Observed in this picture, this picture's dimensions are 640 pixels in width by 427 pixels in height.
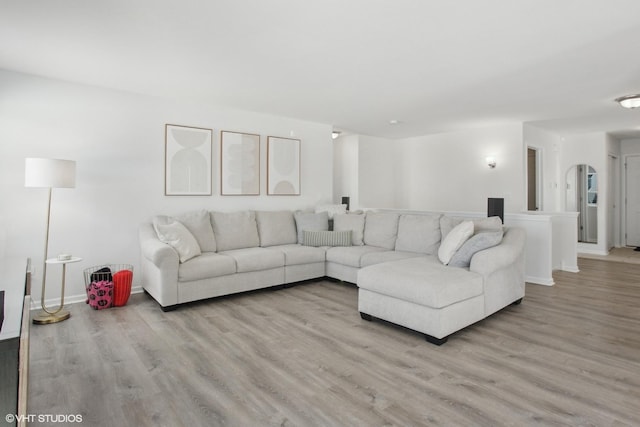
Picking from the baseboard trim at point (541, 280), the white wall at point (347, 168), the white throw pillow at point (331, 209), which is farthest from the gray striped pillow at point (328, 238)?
the baseboard trim at point (541, 280)

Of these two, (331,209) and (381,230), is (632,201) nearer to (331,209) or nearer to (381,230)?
Answer: (381,230)

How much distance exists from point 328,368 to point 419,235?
2.45 m

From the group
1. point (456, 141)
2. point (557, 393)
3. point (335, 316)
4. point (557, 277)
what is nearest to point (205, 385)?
point (335, 316)

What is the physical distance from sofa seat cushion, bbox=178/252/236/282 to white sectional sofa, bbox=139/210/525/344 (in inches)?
0.4

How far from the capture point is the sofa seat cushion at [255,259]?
4.20 meters

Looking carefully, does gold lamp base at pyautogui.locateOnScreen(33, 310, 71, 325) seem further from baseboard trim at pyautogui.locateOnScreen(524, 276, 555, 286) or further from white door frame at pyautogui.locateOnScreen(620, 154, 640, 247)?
white door frame at pyautogui.locateOnScreen(620, 154, 640, 247)

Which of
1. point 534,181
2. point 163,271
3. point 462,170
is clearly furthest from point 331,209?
point 534,181

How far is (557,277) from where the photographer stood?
5215 millimetres

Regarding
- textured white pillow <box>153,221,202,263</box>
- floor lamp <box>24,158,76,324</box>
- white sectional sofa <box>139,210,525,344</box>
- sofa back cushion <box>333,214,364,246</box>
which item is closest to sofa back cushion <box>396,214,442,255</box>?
white sectional sofa <box>139,210,525,344</box>

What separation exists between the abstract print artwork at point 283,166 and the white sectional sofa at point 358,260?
0.52m

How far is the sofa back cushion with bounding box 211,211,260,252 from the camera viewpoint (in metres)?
4.66

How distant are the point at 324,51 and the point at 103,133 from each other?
2715 millimetres

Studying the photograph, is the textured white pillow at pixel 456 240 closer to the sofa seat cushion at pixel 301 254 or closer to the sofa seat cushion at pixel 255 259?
the sofa seat cushion at pixel 301 254

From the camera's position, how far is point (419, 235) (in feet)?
14.8
